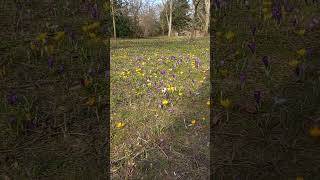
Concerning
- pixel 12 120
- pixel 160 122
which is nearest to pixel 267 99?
pixel 160 122

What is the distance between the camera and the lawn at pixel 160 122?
268 cm

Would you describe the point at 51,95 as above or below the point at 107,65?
below

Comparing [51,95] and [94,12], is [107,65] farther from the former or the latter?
[94,12]

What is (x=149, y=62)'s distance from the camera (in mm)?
5172

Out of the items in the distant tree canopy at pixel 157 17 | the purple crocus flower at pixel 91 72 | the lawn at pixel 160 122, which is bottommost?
the lawn at pixel 160 122

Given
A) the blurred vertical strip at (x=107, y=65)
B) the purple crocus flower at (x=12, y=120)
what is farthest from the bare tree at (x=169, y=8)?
the purple crocus flower at (x=12, y=120)

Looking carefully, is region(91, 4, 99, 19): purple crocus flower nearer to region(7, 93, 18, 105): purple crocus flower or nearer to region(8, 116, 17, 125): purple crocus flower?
region(7, 93, 18, 105): purple crocus flower

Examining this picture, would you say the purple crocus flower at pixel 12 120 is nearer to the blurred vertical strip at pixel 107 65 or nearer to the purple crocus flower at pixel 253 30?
the blurred vertical strip at pixel 107 65

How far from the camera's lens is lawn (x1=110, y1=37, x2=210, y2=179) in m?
2.68

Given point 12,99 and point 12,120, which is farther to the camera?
point 12,99

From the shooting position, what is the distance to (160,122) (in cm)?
321

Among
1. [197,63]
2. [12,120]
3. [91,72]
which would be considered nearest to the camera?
[12,120]

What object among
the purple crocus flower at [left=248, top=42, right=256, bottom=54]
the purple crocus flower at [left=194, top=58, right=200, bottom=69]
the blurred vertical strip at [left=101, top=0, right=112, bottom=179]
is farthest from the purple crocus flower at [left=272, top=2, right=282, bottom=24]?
the blurred vertical strip at [left=101, top=0, right=112, bottom=179]

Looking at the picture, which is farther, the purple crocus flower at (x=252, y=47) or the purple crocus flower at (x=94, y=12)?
the purple crocus flower at (x=94, y=12)
